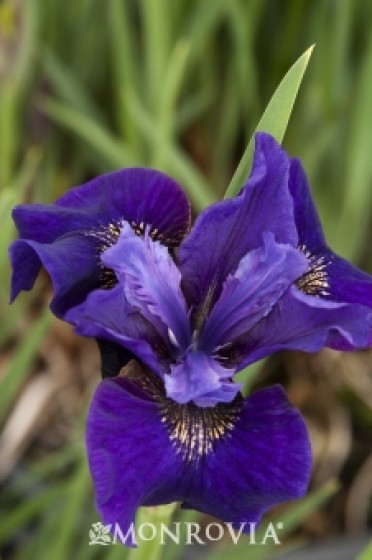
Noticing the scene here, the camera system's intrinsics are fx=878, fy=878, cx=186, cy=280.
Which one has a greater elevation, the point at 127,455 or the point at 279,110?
the point at 279,110

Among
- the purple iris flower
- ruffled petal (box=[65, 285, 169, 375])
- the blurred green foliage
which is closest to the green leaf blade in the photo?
the purple iris flower

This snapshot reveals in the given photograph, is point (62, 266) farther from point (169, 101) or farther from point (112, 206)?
point (169, 101)

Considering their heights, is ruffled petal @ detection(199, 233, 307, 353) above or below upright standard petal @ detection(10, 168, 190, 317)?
below

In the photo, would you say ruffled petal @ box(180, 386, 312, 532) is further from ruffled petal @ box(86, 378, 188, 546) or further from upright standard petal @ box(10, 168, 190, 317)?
upright standard petal @ box(10, 168, 190, 317)

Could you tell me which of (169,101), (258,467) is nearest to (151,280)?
(258,467)

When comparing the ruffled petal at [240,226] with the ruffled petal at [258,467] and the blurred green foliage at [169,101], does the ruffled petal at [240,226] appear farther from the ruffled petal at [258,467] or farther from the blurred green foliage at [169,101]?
the blurred green foliage at [169,101]

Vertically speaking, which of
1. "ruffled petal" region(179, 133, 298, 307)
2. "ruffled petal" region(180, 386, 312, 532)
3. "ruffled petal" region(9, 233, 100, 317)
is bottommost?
"ruffled petal" region(180, 386, 312, 532)

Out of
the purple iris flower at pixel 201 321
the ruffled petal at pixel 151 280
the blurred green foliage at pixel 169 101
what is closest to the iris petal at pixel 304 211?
the purple iris flower at pixel 201 321
